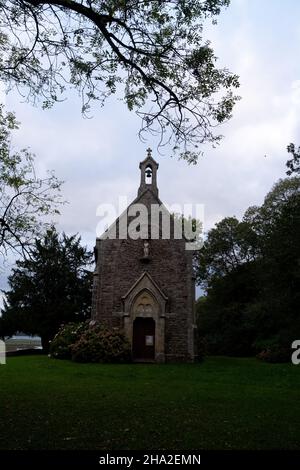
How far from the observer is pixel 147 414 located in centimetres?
820

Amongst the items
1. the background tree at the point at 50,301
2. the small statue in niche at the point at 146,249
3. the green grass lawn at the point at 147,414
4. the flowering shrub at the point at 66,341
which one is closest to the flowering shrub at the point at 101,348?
the flowering shrub at the point at 66,341

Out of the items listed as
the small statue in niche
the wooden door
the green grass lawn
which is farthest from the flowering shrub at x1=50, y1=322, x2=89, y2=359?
the green grass lawn

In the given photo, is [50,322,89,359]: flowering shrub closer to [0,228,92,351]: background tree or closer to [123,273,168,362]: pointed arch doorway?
[123,273,168,362]: pointed arch doorway

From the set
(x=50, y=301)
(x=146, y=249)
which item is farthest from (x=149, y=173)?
(x=50, y=301)

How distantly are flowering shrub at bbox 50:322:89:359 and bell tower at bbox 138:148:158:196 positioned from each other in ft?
30.0

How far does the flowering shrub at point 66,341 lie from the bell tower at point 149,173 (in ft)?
30.0

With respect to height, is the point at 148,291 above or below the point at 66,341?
above

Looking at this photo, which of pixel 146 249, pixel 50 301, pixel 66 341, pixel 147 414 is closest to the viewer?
pixel 147 414

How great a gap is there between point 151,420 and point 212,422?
108 cm

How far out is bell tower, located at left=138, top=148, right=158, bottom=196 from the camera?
90.0 ft

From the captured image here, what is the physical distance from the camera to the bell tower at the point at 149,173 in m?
27.4

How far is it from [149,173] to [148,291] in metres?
8.19

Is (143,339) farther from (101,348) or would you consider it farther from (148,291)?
(101,348)
